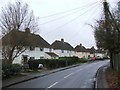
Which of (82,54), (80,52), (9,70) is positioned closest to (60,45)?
(80,52)

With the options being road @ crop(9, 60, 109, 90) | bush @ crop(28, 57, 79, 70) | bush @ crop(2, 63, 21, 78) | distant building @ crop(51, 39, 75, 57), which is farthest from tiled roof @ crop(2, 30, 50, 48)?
distant building @ crop(51, 39, 75, 57)

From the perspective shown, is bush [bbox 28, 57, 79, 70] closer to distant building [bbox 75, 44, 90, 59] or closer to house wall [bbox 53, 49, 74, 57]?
house wall [bbox 53, 49, 74, 57]

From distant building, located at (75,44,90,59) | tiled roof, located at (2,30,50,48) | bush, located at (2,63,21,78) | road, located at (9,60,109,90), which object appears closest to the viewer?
road, located at (9,60,109,90)

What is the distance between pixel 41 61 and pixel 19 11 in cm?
1382

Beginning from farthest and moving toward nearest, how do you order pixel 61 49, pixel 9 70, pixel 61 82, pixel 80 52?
pixel 80 52 < pixel 61 49 < pixel 9 70 < pixel 61 82

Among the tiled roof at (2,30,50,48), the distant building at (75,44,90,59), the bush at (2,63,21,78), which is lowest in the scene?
the bush at (2,63,21,78)

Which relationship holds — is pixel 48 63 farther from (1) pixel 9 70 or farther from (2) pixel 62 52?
(2) pixel 62 52

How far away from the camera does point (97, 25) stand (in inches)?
1273

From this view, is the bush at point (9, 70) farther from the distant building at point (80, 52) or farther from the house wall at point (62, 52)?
the distant building at point (80, 52)

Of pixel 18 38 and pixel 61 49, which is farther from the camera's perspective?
pixel 61 49

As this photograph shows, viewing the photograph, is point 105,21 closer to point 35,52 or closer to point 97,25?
point 97,25

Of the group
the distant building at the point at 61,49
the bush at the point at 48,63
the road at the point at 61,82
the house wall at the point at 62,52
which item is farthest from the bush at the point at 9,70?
the house wall at the point at 62,52

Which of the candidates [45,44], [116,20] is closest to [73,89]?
[116,20]

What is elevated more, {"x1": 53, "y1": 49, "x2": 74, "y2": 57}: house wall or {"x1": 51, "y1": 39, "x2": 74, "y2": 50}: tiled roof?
{"x1": 51, "y1": 39, "x2": 74, "y2": 50}: tiled roof
